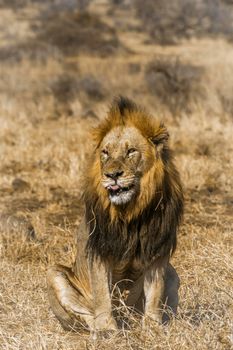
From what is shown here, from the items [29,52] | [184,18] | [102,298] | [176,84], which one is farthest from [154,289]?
[184,18]

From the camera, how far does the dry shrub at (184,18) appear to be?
29.2 m

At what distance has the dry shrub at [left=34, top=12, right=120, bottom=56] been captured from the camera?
2553 centimetres

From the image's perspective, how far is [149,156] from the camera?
5418mm

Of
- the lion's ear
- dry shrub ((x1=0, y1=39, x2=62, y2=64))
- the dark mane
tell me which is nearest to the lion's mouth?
the dark mane

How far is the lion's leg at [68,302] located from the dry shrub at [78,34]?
19458mm

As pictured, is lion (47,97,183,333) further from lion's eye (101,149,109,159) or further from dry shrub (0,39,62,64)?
dry shrub (0,39,62,64)

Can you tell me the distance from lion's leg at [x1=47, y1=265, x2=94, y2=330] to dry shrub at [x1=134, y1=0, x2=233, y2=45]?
72.7ft

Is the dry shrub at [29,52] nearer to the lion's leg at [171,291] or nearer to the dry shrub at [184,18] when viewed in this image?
the dry shrub at [184,18]

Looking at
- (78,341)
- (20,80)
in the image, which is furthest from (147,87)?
(78,341)

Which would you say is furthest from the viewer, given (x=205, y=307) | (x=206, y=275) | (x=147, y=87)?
(x=147, y=87)

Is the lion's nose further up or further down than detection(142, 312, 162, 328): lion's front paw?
further up

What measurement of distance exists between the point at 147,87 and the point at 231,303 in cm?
1462

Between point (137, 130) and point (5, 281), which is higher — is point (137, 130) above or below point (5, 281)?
above

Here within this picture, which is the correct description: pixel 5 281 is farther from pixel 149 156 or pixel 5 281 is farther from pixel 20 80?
pixel 20 80
